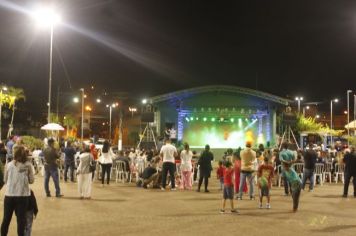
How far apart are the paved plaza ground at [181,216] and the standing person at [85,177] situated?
1.09 feet

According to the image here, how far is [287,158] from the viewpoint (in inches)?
568

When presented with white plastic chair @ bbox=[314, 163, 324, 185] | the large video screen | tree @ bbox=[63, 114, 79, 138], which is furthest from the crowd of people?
tree @ bbox=[63, 114, 79, 138]

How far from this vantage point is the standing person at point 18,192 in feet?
26.1

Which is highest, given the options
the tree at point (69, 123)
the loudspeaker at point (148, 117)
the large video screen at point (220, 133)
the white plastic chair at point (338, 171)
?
the tree at point (69, 123)

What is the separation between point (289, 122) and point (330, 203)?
816 inches

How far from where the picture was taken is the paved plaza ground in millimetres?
9898

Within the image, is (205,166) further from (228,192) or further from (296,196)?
(296,196)

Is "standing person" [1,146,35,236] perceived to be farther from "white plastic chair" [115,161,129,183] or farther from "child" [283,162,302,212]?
"white plastic chair" [115,161,129,183]

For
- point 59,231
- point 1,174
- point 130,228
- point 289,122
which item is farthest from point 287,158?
point 289,122

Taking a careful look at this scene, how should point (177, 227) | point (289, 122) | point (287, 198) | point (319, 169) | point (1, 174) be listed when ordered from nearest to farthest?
point (1, 174) → point (177, 227) → point (287, 198) → point (319, 169) → point (289, 122)

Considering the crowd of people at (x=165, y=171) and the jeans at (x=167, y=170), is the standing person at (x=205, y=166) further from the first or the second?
the jeans at (x=167, y=170)

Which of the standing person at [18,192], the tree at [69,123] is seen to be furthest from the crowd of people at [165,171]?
the tree at [69,123]

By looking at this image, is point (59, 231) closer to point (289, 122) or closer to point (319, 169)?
point (319, 169)

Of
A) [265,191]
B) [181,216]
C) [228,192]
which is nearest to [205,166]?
[265,191]
